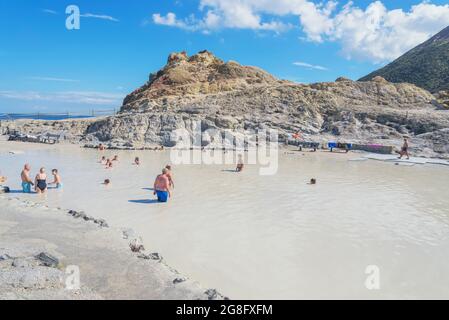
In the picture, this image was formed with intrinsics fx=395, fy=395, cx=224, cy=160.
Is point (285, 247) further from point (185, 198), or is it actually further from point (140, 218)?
point (185, 198)

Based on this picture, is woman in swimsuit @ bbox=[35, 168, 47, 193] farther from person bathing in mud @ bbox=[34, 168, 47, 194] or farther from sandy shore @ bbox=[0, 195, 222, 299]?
sandy shore @ bbox=[0, 195, 222, 299]

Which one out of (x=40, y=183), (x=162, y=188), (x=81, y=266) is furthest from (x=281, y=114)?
(x=81, y=266)

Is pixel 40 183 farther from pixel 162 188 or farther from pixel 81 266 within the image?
pixel 81 266

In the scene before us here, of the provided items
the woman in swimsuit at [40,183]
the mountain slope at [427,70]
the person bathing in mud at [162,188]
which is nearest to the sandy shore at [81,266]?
the person bathing in mud at [162,188]

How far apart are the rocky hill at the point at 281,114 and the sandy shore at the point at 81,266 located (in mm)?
24169

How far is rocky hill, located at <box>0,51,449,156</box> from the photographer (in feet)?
106

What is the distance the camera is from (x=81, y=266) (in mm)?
6262

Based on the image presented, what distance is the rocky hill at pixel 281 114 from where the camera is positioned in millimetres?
32406

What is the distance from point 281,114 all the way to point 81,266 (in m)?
33.0

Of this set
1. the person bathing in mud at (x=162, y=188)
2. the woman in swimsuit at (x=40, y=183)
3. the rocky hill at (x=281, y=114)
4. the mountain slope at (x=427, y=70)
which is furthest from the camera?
the mountain slope at (x=427, y=70)

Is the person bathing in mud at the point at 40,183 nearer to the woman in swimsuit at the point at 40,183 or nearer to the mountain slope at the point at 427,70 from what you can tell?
the woman in swimsuit at the point at 40,183

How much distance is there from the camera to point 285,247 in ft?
26.8

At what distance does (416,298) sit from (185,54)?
5361 cm

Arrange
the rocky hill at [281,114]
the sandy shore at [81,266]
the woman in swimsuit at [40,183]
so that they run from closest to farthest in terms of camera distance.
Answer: the sandy shore at [81,266]
the woman in swimsuit at [40,183]
the rocky hill at [281,114]
